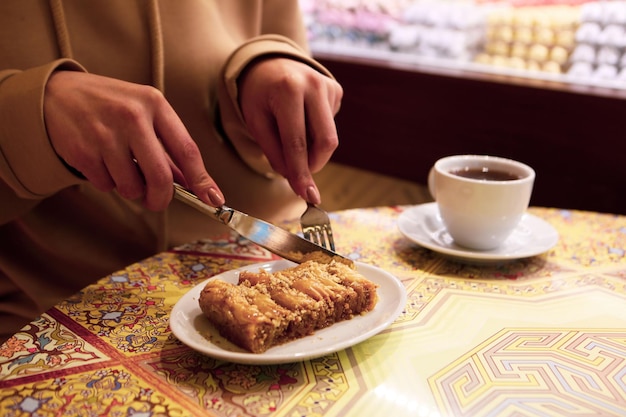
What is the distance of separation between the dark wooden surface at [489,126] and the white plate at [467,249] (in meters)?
1.04

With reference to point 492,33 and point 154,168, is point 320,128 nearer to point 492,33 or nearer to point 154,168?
point 154,168

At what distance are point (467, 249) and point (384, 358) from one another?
1.44 feet

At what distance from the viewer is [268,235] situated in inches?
40.3

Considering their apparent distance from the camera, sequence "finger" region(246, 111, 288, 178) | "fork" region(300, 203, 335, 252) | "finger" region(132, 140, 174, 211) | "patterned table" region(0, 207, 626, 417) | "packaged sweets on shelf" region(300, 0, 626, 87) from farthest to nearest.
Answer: "packaged sweets on shelf" region(300, 0, 626, 87) → "finger" region(246, 111, 288, 178) → "fork" region(300, 203, 335, 252) → "finger" region(132, 140, 174, 211) → "patterned table" region(0, 207, 626, 417)

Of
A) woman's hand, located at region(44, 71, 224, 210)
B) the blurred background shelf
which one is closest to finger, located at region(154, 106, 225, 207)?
woman's hand, located at region(44, 71, 224, 210)

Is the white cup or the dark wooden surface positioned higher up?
the white cup

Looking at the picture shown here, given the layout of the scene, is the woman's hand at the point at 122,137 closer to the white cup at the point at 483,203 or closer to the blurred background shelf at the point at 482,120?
the white cup at the point at 483,203

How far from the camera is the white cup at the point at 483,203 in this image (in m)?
1.12

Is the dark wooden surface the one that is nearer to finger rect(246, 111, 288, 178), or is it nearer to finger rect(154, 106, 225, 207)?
finger rect(246, 111, 288, 178)

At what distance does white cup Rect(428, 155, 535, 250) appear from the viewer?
112cm

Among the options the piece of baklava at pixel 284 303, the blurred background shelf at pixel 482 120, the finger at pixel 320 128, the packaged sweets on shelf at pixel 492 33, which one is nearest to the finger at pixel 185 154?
the piece of baklava at pixel 284 303

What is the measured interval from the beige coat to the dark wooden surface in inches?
49.1

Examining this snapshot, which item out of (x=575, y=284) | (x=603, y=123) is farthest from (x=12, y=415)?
(x=603, y=123)

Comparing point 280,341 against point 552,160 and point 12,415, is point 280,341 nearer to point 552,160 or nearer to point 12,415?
point 12,415
